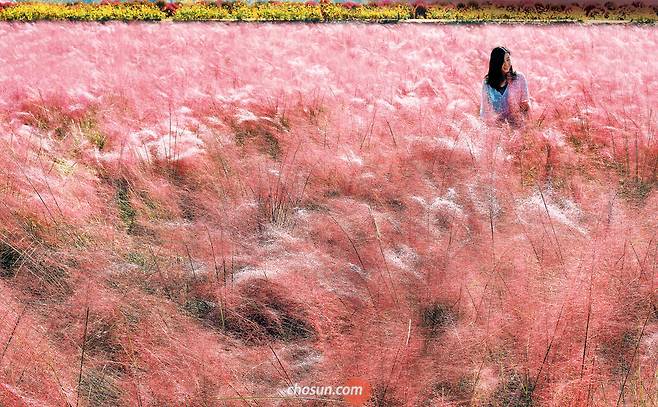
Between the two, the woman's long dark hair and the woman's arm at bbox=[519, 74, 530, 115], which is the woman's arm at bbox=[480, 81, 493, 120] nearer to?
the woman's long dark hair

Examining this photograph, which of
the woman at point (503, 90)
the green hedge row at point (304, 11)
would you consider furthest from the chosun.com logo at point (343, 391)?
the green hedge row at point (304, 11)

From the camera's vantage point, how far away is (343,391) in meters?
1.88

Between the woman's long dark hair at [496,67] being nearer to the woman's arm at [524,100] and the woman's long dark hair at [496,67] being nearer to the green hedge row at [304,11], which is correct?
the woman's arm at [524,100]

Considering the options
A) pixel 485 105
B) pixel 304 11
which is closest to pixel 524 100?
pixel 485 105

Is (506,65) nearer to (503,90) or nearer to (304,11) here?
(503,90)

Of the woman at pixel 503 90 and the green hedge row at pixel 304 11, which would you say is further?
the green hedge row at pixel 304 11

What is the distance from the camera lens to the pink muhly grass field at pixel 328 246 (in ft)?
6.36

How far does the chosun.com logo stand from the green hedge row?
17.4 metres

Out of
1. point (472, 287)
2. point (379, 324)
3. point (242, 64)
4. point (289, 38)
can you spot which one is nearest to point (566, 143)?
point (472, 287)

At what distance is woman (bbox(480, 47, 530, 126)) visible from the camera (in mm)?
4340

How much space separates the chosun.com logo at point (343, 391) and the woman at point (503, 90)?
9.56 feet

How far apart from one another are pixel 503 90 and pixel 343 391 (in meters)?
3.19

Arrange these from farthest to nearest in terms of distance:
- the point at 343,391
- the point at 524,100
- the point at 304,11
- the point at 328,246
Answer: the point at 304,11, the point at 524,100, the point at 328,246, the point at 343,391

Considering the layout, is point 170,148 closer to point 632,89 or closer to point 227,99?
point 227,99
